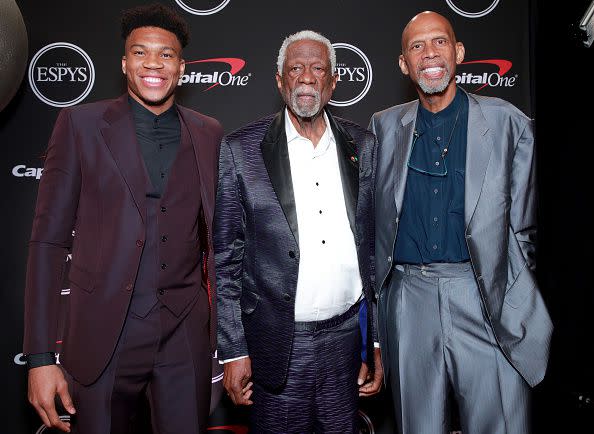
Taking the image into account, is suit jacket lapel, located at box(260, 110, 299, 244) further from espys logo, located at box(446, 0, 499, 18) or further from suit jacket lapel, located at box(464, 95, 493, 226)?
espys logo, located at box(446, 0, 499, 18)

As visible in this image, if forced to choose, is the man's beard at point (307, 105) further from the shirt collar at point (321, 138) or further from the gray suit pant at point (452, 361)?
the gray suit pant at point (452, 361)

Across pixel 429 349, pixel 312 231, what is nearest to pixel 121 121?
pixel 312 231

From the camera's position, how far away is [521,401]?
7.80 feet

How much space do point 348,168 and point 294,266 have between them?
1.60 ft

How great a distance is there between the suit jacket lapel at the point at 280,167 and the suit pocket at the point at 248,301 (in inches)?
12.3

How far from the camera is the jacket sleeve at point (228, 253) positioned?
7.70 ft

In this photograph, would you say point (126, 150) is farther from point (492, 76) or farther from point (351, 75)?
point (492, 76)

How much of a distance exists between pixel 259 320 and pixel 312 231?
0.43m

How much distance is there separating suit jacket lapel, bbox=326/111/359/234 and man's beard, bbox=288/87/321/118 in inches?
5.6

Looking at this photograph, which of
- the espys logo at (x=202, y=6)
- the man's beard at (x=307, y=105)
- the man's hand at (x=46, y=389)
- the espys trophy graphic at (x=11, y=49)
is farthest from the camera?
the espys logo at (x=202, y=6)

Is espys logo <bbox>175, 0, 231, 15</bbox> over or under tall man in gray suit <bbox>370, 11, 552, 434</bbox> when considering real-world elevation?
over

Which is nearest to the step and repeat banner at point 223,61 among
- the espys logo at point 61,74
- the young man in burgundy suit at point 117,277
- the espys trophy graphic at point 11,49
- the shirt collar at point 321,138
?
the espys logo at point 61,74

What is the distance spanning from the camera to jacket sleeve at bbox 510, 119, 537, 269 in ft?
7.94

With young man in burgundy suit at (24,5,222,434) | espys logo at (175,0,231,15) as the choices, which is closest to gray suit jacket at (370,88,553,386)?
young man in burgundy suit at (24,5,222,434)
